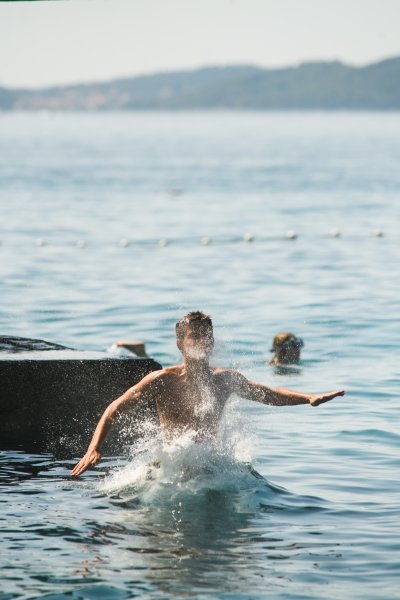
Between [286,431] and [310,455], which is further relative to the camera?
[286,431]

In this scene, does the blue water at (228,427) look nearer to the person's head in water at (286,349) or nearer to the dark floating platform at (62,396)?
the person's head in water at (286,349)

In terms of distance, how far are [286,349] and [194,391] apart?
22.0ft

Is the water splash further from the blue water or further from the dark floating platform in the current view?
the dark floating platform

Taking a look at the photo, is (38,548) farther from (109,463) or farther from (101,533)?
(109,463)

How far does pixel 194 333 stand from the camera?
8727 mm

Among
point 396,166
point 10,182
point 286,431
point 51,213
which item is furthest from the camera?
point 396,166

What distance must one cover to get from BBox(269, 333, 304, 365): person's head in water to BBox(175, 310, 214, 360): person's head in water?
694 cm

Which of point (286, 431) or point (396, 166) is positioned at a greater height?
point (396, 166)

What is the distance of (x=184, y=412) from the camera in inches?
364

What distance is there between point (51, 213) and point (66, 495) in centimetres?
3600

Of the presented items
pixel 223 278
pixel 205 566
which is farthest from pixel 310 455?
pixel 223 278

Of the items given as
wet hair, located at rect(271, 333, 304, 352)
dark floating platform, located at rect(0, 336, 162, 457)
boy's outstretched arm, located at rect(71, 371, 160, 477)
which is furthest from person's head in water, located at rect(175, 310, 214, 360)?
wet hair, located at rect(271, 333, 304, 352)

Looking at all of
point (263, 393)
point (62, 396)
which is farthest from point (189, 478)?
point (62, 396)

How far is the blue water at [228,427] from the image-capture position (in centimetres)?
780
